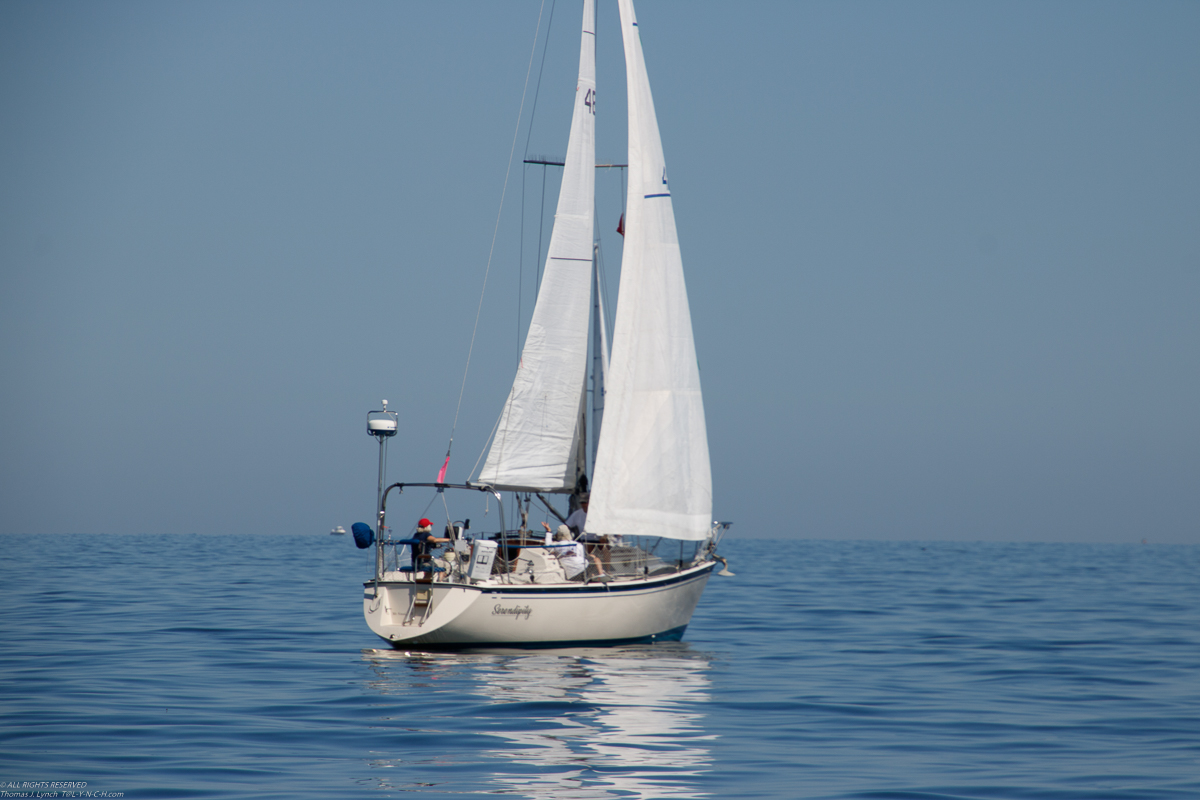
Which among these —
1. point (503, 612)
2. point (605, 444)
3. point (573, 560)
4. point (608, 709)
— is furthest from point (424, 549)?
point (608, 709)

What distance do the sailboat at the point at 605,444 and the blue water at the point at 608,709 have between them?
44.9 inches

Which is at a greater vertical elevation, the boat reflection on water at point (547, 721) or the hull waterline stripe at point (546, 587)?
the hull waterline stripe at point (546, 587)

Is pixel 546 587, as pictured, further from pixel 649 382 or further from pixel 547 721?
pixel 547 721

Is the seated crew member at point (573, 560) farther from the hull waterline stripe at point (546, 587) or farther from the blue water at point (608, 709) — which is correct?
the blue water at point (608, 709)

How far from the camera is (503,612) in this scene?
64.4 ft

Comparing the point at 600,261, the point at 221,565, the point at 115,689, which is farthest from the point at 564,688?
the point at 221,565

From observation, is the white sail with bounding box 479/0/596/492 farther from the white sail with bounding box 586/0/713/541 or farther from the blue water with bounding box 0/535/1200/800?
the blue water with bounding box 0/535/1200/800

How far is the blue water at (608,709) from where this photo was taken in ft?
37.9

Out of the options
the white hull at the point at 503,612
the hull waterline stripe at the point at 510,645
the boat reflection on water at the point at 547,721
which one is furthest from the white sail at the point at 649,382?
the boat reflection on water at the point at 547,721

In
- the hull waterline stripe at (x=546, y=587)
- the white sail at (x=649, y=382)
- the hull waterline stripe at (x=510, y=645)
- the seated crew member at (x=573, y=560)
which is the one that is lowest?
the hull waterline stripe at (x=510, y=645)

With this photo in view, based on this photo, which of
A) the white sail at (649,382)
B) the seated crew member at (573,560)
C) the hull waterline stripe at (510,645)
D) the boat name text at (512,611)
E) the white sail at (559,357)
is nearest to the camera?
the boat name text at (512,611)

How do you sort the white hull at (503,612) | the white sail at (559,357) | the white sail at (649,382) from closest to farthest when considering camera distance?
the white hull at (503,612) → the white sail at (649,382) → the white sail at (559,357)

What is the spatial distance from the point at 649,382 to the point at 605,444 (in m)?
1.62

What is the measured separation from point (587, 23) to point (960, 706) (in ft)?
54.3
